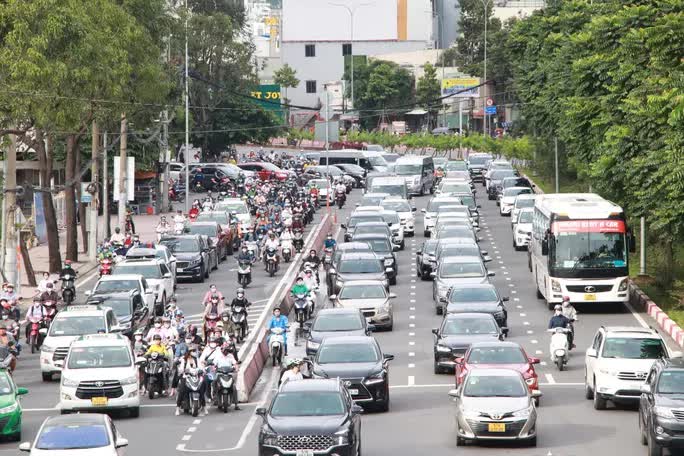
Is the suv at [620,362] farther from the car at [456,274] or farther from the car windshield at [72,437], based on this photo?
the car at [456,274]

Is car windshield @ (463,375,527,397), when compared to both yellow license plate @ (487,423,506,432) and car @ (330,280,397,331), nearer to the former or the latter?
yellow license plate @ (487,423,506,432)

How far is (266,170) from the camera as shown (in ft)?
321

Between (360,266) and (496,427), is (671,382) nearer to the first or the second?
(496,427)

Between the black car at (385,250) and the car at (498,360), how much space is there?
20.9 metres

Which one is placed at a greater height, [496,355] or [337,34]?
[337,34]

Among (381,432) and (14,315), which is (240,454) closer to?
(381,432)

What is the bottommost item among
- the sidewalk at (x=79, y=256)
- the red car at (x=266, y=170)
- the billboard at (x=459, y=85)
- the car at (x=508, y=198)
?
the sidewalk at (x=79, y=256)

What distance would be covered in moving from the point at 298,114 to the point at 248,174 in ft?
241

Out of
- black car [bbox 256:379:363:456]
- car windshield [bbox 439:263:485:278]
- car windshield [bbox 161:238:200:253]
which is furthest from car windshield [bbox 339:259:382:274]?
black car [bbox 256:379:363:456]

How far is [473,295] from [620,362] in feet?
35.4

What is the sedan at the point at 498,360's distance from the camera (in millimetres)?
29625

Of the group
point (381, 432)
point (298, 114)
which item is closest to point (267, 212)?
point (381, 432)

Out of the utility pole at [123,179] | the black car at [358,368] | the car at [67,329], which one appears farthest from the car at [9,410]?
the utility pole at [123,179]

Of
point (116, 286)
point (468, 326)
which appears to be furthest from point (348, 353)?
point (116, 286)
